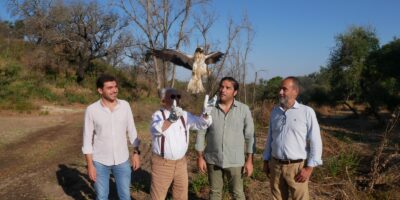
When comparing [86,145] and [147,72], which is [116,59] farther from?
[86,145]

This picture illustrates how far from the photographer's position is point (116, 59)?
25.0m

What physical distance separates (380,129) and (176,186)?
470 inches

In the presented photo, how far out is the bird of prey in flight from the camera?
401cm

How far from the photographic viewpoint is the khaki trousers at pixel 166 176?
3373 mm

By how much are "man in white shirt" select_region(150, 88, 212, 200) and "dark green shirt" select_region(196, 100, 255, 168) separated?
22cm

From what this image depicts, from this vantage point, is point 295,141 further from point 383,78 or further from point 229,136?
point 383,78

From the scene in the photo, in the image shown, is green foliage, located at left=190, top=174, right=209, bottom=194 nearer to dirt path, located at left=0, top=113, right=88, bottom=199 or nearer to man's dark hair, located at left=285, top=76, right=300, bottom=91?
dirt path, located at left=0, top=113, right=88, bottom=199

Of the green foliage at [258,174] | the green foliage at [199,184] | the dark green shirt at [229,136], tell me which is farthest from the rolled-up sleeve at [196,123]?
the green foliage at [258,174]

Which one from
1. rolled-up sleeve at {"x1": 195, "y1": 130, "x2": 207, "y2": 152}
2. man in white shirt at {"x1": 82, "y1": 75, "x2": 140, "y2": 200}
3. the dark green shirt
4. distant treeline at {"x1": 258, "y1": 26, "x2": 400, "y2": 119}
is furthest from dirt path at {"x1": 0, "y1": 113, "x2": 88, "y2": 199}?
distant treeline at {"x1": 258, "y1": 26, "x2": 400, "y2": 119}

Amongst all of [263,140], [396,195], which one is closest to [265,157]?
[396,195]

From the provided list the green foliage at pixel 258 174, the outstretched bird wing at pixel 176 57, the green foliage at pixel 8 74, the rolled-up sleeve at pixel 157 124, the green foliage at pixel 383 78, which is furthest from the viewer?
the green foliage at pixel 8 74

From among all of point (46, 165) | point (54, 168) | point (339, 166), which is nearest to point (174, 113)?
point (339, 166)

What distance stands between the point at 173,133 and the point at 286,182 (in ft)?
3.74

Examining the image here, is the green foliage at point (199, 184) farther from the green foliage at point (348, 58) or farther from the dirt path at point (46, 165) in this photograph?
the green foliage at point (348, 58)
